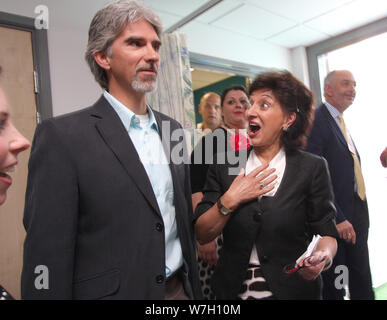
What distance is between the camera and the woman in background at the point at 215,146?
58.5 inches

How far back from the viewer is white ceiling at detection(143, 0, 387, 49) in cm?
271

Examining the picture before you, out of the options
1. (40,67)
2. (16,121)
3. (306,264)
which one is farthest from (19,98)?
(306,264)

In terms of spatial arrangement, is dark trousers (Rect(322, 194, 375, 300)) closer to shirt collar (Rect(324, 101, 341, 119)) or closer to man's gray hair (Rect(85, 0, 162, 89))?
shirt collar (Rect(324, 101, 341, 119))

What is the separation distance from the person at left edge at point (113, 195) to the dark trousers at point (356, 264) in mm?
1276

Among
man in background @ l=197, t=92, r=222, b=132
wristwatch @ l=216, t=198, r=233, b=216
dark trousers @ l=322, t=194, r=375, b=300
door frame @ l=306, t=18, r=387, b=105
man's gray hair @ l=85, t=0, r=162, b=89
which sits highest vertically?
door frame @ l=306, t=18, r=387, b=105

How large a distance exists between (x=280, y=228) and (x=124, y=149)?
603 millimetres

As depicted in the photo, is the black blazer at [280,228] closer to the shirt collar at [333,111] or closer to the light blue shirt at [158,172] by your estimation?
the light blue shirt at [158,172]

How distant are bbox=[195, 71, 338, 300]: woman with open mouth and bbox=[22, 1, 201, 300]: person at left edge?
18cm

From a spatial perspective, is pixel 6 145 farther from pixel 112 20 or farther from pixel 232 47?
pixel 232 47

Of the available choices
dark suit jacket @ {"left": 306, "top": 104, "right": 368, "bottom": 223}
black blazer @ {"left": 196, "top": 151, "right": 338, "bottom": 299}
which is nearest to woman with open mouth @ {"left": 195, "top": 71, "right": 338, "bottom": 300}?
black blazer @ {"left": 196, "top": 151, "right": 338, "bottom": 299}

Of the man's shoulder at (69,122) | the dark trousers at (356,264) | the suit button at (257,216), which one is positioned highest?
the man's shoulder at (69,122)

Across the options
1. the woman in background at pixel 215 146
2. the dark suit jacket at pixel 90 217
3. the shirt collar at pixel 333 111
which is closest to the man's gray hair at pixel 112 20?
the dark suit jacket at pixel 90 217

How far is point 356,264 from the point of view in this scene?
1926 mm
